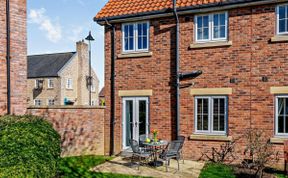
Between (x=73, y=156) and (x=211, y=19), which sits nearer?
(x=211, y=19)

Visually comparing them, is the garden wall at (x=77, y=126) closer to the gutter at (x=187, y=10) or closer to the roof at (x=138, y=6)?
the gutter at (x=187, y=10)

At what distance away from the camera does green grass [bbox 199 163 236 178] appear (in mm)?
8283

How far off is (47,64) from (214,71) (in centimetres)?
3255

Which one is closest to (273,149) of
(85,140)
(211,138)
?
(211,138)

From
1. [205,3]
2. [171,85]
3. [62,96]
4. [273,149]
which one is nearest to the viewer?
[273,149]

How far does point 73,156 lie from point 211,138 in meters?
6.10

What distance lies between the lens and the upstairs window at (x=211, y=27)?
10.1 meters

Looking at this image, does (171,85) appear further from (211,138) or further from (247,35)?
(247,35)

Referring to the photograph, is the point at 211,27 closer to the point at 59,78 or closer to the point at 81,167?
the point at 81,167

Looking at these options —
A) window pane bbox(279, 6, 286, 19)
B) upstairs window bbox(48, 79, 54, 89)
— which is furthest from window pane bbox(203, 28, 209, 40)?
upstairs window bbox(48, 79, 54, 89)

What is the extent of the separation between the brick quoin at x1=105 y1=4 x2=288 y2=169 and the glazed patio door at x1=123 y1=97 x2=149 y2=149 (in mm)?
273

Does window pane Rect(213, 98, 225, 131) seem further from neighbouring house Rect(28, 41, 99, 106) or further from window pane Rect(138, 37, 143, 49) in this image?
neighbouring house Rect(28, 41, 99, 106)

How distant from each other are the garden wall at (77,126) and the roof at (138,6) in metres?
4.63

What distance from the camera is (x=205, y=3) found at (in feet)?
32.7
